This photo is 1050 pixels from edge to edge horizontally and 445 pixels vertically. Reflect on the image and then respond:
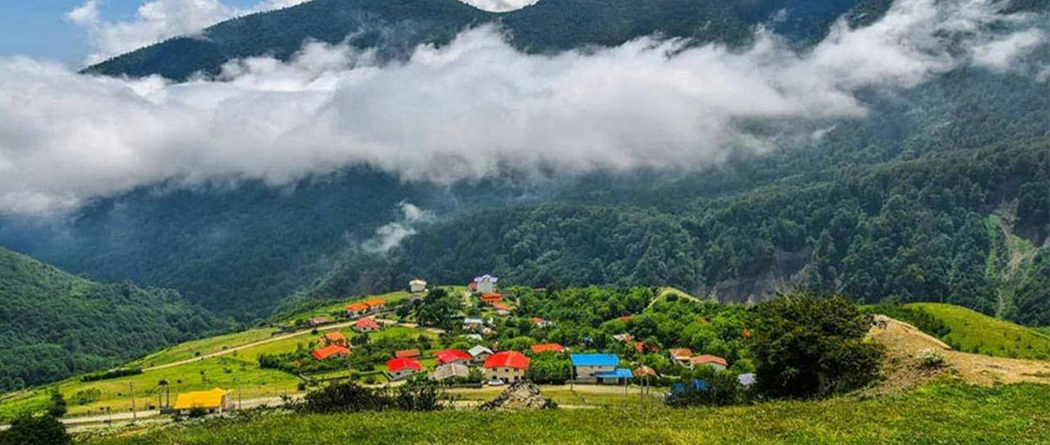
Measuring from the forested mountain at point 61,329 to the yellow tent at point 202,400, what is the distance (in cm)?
8423

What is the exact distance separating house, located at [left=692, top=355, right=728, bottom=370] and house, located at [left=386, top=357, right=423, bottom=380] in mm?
29852

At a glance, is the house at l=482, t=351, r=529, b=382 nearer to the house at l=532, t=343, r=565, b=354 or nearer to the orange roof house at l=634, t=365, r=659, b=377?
the house at l=532, t=343, r=565, b=354

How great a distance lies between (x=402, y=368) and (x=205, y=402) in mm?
21103

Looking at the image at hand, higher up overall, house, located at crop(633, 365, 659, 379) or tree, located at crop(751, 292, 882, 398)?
tree, located at crop(751, 292, 882, 398)

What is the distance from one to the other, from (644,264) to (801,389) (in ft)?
527

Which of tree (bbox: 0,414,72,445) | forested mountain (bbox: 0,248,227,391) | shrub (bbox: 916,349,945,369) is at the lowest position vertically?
forested mountain (bbox: 0,248,227,391)

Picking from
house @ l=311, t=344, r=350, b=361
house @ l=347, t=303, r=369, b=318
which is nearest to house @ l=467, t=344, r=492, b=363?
house @ l=311, t=344, r=350, b=361

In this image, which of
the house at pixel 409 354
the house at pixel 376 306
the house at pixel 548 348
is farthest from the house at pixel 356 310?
the house at pixel 548 348

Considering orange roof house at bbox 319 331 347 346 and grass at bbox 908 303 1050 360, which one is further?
orange roof house at bbox 319 331 347 346

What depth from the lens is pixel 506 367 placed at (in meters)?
79.1

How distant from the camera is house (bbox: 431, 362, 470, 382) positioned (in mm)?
78188

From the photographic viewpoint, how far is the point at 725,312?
101m

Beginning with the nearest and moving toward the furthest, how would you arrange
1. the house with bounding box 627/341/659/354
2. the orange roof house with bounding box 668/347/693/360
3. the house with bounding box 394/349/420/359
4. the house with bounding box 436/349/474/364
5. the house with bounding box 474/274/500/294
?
the orange roof house with bounding box 668/347/693/360
the house with bounding box 436/349/474/364
the house with bounding box 627/341/659/354
the house with bounding box 394/349/420/359
the house with bounding box 474/274/500/294

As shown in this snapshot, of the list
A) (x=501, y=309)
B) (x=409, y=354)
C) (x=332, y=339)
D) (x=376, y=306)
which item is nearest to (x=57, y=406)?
(x=332, y=339)
